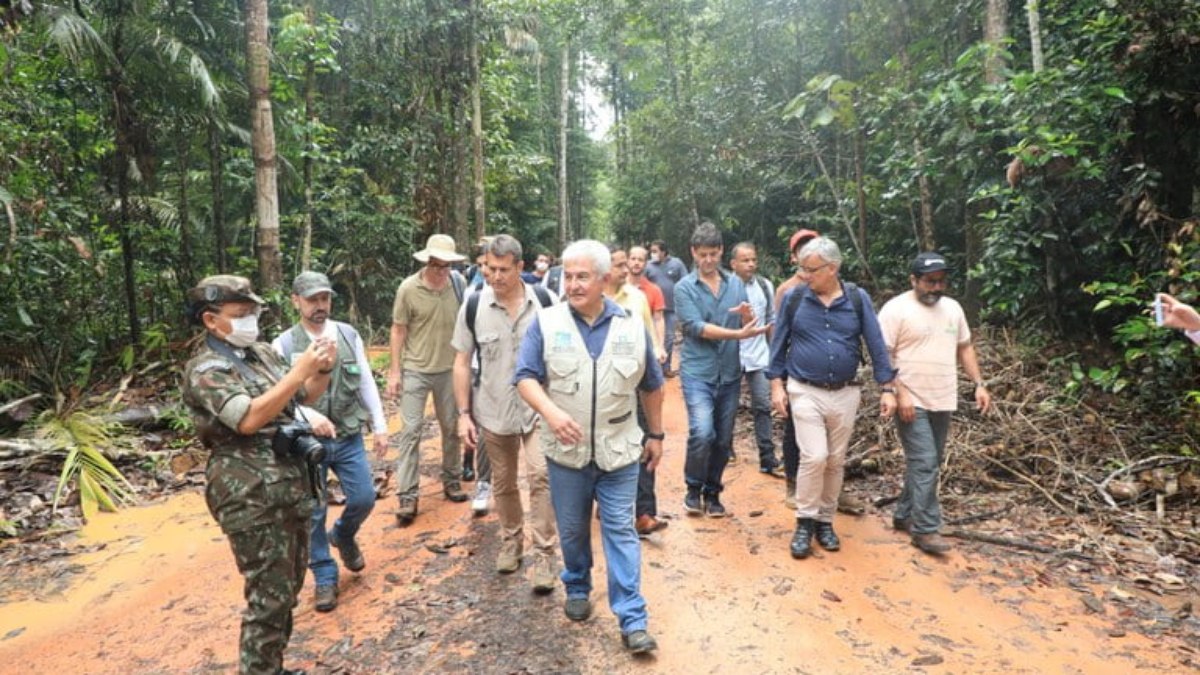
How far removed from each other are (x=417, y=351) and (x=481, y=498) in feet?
4.18

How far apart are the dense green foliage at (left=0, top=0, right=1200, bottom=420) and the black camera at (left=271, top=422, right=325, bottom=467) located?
530 centimetres

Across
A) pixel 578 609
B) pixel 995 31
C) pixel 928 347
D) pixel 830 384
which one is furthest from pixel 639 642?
pixel 995 31

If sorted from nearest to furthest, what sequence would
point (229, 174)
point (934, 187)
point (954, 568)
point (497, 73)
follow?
point (954, 568) < point (934, 187) < point (229, 174) < point (497, 73)

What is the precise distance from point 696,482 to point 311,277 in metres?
3.07

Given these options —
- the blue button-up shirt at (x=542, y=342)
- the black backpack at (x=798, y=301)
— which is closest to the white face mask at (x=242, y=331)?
the blue button-up shirt at (x=542, y=342)

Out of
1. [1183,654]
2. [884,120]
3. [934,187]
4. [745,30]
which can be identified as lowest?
[1183,654]

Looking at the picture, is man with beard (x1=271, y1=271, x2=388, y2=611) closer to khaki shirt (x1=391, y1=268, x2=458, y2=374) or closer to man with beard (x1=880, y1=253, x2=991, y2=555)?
khaki shirt (x1=391, y1=268, x2=458, y2=374)

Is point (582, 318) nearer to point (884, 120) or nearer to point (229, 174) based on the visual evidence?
point (884, 120)

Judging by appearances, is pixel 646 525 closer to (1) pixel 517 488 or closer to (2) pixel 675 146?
(1) pixel 517 488

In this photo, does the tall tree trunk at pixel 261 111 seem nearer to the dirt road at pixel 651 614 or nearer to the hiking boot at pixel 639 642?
the dirt road at pixel 651 614

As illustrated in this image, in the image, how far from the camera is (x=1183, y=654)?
3135 millimetres

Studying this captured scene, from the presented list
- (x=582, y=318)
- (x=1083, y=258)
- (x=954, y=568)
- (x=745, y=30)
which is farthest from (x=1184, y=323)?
(x=745, y=30)

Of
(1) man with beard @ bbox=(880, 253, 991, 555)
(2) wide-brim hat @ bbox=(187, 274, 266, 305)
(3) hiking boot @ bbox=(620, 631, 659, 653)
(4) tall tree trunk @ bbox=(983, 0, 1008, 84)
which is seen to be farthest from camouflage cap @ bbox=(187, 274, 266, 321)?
(4) tall tree trunk @ bbox=(983, 0, 1008, 84)

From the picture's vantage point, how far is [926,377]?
4203 millimetres
